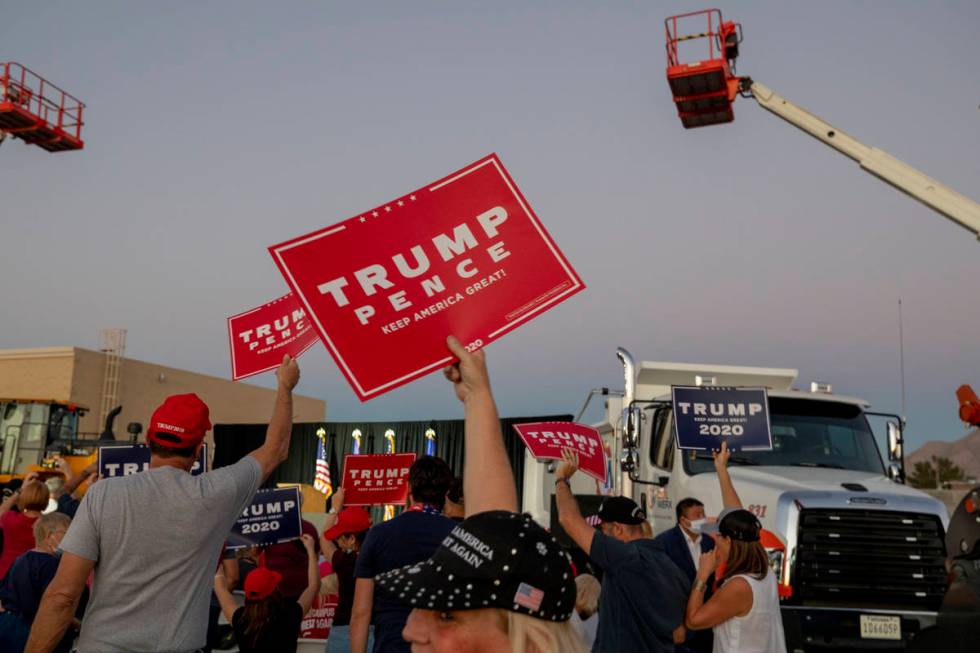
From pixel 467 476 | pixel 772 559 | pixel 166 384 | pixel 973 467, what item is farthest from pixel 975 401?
pixel 973 467

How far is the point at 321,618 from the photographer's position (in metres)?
7.23

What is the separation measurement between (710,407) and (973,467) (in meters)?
142

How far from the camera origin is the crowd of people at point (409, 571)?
5.99 ft

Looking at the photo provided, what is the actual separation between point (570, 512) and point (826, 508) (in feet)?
15.3

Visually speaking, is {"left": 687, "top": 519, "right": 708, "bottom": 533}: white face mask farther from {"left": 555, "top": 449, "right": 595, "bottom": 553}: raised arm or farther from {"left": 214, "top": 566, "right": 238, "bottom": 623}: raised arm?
{"left": 214, "top": 566, "right": 238, "bottom": 623}: raised arm

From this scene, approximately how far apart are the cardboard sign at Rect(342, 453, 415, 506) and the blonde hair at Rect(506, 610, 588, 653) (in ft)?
32.2

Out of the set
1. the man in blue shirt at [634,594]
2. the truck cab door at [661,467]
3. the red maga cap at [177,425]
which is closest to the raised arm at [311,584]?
the man in blue shirt at [634,594]

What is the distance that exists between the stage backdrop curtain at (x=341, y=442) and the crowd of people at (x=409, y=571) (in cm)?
2234

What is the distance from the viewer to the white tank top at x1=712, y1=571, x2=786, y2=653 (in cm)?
496

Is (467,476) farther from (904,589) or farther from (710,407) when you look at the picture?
(904,589)

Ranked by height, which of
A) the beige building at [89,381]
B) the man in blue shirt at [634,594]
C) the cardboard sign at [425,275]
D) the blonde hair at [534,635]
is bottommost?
the man in blue shirt at [634,594]

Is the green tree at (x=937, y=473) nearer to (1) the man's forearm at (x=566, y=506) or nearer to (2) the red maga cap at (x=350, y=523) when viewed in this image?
(2) the red maga cap at (x=350, y=523)

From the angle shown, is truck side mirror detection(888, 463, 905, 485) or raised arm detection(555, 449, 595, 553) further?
truck side mirror detection(888, 463, 905, 485)

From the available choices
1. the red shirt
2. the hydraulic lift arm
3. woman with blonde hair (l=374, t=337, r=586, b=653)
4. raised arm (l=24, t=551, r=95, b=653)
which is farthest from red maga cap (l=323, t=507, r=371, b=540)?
the hydraulic lift arm
